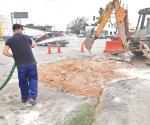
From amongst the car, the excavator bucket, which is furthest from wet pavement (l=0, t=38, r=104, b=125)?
the car

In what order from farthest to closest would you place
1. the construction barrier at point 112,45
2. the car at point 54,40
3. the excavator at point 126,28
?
the car at point 54,40
the construction barrier at point 112,45
the excavator at point 126,28

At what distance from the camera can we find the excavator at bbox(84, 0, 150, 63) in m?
19.5

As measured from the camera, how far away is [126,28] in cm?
2233

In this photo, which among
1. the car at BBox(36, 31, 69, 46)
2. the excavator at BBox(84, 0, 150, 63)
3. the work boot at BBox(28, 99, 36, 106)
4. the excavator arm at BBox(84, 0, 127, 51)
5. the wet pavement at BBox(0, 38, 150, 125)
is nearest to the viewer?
the wet pavement at BBox(0, 38, 150, 125)

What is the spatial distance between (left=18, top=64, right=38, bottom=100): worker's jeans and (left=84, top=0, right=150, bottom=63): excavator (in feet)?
34.5

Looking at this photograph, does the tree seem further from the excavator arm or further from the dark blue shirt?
the dark blue shirt

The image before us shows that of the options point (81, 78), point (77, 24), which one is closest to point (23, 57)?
point (81, 78)

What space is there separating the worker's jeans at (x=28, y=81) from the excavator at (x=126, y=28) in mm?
10531

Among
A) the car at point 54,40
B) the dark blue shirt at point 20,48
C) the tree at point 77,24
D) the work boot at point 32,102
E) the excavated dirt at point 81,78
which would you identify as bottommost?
the tree at point 77,24

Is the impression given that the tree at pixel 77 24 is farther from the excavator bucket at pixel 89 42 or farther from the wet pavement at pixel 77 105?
the wet pavement at pixel 77 105

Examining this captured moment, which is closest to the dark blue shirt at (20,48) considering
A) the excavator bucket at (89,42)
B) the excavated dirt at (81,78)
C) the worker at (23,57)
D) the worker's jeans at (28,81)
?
the worker at (23,57)

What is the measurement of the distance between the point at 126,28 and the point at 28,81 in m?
14.2

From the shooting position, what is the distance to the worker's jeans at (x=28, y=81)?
28.5ft

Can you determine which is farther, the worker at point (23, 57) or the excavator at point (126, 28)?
the excavator at point (126, 28)
